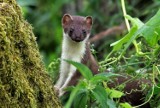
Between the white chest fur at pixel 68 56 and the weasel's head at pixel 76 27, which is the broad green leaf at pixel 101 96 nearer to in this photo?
the white chest fur at pixel 68 56

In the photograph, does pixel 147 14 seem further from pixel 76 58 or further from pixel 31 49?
pixel 31 49

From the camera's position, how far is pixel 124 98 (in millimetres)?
5797

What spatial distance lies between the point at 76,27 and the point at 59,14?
5.21 meters

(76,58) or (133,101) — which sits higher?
(76,58)

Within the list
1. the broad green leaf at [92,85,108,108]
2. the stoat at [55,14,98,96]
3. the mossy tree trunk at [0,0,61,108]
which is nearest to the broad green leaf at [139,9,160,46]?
the broad green leaf at [92,85,108,108]

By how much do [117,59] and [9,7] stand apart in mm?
1141

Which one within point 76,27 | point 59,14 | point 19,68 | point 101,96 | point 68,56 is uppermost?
point 59,14

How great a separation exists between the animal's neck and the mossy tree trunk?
1.94 meters

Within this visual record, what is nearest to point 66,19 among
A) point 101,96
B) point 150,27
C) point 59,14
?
point 150,27

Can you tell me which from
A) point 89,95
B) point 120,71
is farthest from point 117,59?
point 89,95

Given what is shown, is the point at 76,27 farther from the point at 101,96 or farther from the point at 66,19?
the point at 101,96

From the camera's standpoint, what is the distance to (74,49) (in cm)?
640

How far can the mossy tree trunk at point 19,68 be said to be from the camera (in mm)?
3820

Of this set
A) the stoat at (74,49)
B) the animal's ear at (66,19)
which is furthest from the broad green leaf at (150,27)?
the animal's ear at (66,19)
